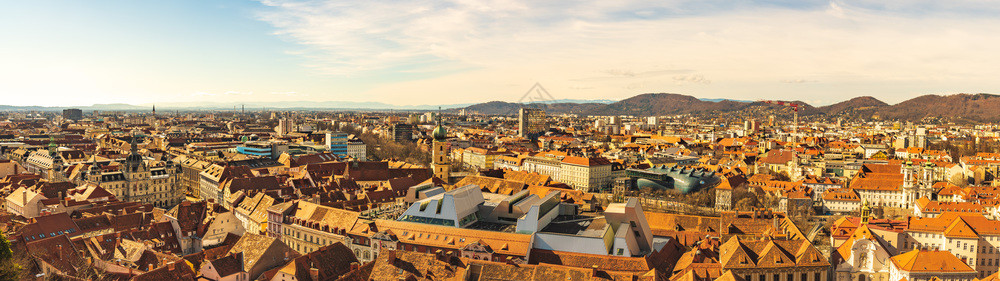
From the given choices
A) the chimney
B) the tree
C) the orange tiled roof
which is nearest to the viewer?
the tree

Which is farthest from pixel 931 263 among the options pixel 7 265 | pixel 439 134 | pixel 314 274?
pixel 7 265

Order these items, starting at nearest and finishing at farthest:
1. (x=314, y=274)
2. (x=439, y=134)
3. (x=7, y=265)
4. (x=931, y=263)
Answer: (x=7, y=265) → (x=314, y=274) → (x=931, y=263) → (x=439, y=134)

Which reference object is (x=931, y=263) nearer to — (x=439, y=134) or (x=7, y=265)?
(x=439, y=134)

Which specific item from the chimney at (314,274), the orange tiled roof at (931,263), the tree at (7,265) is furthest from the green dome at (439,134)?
the orange tiled roof at (931,263)

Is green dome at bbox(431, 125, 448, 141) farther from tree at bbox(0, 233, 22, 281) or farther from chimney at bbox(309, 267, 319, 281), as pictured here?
tree at bbox(0, 233, 22, 281)

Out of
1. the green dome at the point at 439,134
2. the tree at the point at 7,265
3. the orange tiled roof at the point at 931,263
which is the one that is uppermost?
the green dome at the point at 439,134

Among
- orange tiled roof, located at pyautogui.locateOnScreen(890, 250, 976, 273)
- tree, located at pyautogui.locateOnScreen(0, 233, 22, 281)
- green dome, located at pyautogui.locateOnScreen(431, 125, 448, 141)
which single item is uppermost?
green dome, located at pyautogui.locateOnScreen(431, 125, 448, 141)

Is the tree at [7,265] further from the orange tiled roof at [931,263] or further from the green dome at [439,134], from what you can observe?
the orange tiled roof at [931,263]

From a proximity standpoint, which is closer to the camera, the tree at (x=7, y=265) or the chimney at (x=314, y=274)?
the tree at (x=7, y=265)

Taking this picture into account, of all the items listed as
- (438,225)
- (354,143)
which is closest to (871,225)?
(438,225)

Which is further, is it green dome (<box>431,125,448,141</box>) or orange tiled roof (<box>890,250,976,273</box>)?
green dome (<box>431,125,448,141</box>)

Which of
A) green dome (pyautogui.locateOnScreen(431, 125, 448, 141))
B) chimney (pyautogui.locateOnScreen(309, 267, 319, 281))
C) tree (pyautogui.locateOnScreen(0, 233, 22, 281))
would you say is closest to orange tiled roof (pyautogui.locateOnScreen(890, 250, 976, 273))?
chimney (pyautogui.locateOnScreen(309, 267, 319, 281))

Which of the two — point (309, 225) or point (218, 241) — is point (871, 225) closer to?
point (309, 225)

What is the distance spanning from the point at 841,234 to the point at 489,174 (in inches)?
1928
